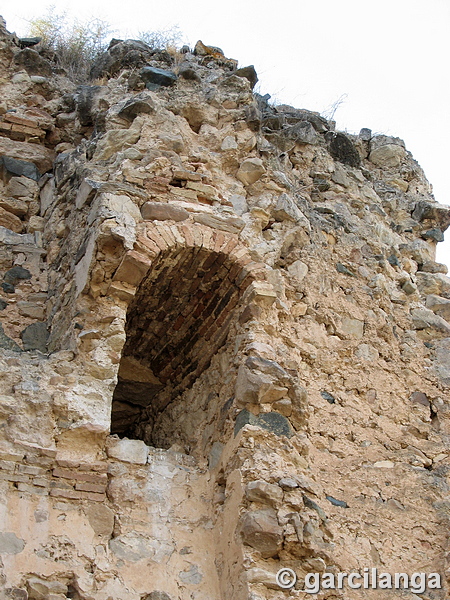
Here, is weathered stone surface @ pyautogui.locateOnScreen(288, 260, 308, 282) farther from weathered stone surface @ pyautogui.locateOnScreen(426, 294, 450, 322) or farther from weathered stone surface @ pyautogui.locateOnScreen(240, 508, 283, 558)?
weathered stone surface @ pyautogui.locateOnScreen(240, 508, 283, 558)

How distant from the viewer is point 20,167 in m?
5.95

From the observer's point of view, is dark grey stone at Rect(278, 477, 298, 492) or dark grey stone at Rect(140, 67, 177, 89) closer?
dark grey stone at Rect(278, 477, 298, 492)

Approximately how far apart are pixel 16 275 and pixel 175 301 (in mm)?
1201

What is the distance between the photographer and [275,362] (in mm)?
4156

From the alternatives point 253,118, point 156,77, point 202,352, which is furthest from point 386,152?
point 202,352

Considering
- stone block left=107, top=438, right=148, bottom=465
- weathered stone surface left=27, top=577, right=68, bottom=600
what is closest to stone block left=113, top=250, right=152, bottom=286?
stone block left=107, top=438, right=148, bottom=465

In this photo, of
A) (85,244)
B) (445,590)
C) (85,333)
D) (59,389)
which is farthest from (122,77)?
(445,590)

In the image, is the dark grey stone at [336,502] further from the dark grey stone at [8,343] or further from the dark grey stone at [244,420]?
the dark grey stone at [8,343]

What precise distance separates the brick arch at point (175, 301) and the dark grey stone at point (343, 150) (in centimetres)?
235

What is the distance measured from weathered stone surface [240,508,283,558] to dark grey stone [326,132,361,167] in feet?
13.0

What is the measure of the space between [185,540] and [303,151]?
3769 millimetres

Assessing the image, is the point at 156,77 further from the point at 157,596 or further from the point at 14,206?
the point at 157,596

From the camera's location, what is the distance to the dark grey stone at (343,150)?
6633 millimetres

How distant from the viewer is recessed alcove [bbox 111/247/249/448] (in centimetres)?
455
